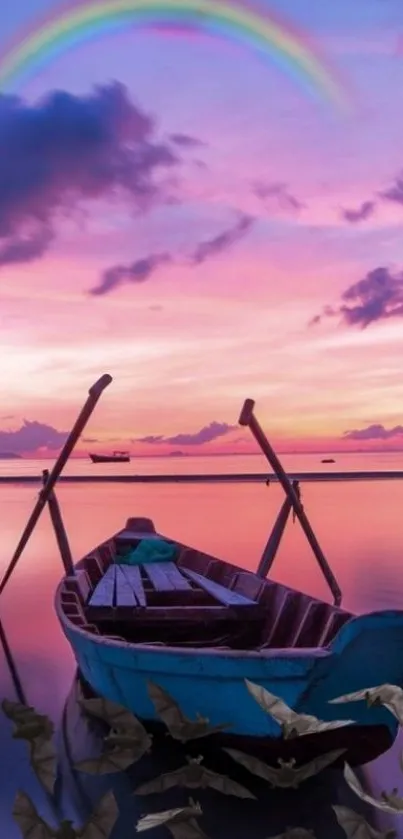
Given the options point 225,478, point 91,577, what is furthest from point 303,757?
point 225,478

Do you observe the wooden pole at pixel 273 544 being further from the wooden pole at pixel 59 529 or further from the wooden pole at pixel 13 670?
the wooden pole at pixel 13 670

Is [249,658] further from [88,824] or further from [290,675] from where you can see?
[88,824]

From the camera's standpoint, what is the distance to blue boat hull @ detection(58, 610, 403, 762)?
301 inches

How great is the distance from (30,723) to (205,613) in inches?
267

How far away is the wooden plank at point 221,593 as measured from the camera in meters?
11.5

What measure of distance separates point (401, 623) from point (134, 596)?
17.7ft

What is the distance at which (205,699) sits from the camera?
8.13 metres

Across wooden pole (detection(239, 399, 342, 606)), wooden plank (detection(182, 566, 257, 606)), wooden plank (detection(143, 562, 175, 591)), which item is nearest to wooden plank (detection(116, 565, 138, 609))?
wooden plank (detection(143, 562, 175, 591))

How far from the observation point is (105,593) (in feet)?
42.2

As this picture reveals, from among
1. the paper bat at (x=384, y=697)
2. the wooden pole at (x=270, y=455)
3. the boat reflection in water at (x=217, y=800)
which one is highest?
the wooden pole at (x=270, y=455)

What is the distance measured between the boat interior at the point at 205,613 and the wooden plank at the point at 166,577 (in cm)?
2

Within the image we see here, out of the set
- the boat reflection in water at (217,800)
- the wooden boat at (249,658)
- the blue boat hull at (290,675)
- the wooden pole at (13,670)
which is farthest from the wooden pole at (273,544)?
the blue boat hull at (290,675)

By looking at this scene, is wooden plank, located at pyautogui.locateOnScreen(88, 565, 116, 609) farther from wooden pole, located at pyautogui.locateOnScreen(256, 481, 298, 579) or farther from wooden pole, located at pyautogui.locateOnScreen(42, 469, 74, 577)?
wooden pole, located at pyautogui.locateOnScreen(256, 481, 298, 579)

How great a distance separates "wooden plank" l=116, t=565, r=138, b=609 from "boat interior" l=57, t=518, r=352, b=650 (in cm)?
1
